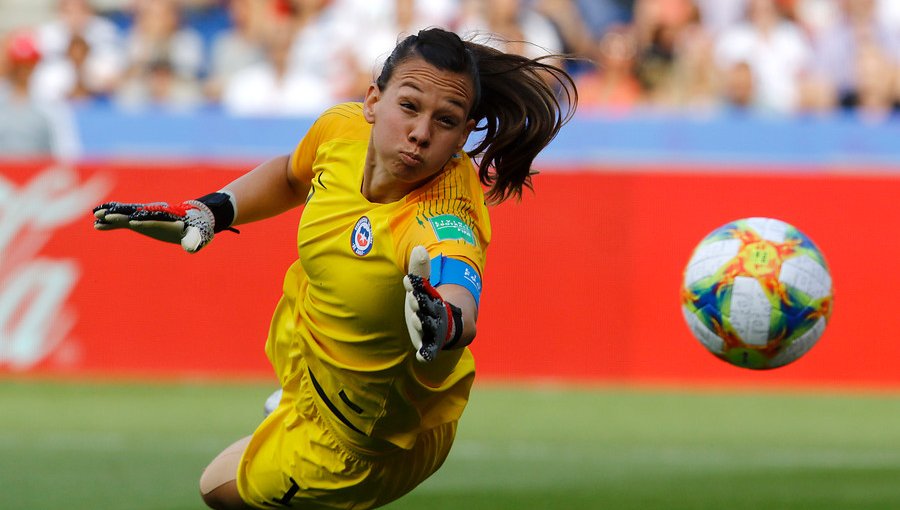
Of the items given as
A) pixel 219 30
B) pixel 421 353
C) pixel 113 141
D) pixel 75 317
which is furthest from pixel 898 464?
pixel 219 30

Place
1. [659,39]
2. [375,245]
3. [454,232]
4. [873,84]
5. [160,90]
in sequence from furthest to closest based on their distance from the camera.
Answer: [160,90] → [659,39] → [873,84] → [375,245] → [454,232]

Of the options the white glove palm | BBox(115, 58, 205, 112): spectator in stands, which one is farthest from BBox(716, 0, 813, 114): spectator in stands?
the white glove palm

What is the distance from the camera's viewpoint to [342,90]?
13.6 m

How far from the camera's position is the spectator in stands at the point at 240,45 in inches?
560

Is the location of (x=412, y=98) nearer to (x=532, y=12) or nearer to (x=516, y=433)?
(x=516, y=433)

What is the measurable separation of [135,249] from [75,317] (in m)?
0.71

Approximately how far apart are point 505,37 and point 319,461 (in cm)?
834

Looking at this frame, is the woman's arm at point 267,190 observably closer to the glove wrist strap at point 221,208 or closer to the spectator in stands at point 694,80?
the glove wrist strap at point 221,208

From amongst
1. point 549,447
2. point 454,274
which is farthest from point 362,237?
point 549,447

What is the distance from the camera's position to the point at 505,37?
42.4ft

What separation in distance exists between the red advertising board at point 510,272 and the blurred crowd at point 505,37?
1240 millimetres

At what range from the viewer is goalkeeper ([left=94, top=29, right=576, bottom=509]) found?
4.54m

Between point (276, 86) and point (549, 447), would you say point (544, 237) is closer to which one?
A: point (549, 447)

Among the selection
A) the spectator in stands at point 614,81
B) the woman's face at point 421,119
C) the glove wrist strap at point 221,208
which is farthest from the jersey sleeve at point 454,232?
the spectator in stands at point 614,81
